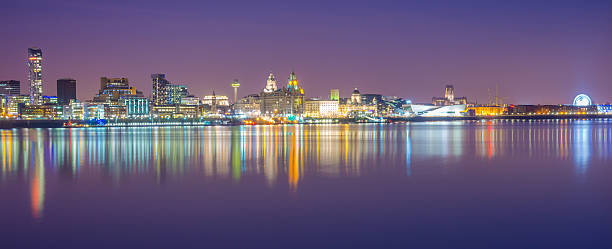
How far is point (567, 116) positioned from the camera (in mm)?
181125

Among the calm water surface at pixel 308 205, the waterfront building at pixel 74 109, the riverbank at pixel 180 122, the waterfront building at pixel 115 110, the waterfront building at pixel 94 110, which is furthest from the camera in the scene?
the waterfront building at pixel 115 110

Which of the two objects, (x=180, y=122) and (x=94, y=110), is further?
(x=94, y=110)

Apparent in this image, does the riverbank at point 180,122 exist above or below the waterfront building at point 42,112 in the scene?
below

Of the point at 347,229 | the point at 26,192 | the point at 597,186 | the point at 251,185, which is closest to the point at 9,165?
the point at 26,192

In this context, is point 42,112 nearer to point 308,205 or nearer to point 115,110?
point 115,110

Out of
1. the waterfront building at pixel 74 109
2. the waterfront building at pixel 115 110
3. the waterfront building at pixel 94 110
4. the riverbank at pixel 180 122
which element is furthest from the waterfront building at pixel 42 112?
→ the riverbank at pixel 180 122

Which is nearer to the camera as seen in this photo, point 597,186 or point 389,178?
point 597,186

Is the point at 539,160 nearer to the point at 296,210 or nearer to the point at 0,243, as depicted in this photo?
the point at 296,210

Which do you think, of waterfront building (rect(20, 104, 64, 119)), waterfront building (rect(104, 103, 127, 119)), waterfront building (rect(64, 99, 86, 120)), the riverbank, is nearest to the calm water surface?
the riverbank

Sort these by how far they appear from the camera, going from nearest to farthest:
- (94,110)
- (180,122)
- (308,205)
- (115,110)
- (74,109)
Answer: (308,205) → (180,122) → (74,109) → (94,110) → (115,110)

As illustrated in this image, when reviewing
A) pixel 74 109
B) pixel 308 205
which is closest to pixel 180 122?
pixel 74 109

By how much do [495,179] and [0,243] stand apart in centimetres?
1622

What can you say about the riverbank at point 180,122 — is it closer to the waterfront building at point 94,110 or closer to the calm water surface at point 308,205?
the waterfront building at point 94,110

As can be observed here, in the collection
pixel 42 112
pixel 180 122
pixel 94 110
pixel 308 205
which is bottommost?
pixel 308 205
